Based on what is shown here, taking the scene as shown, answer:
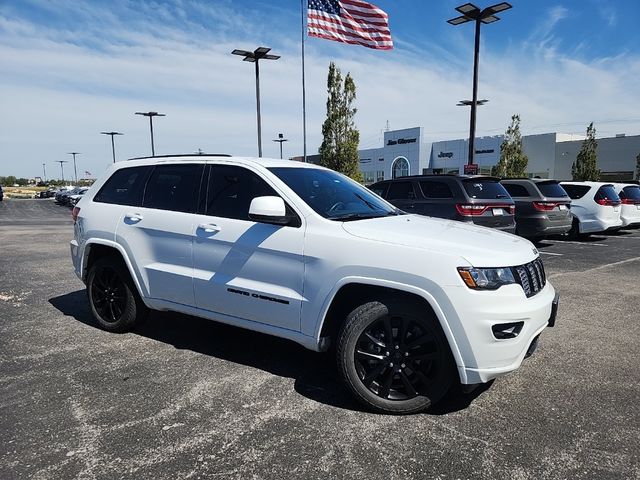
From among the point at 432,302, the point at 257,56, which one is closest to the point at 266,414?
the point at 432,302


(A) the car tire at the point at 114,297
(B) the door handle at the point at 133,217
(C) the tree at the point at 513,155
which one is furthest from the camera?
(C) the tree at the point at 513,155

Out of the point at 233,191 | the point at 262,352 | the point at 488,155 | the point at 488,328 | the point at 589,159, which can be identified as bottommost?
the point at 262,352

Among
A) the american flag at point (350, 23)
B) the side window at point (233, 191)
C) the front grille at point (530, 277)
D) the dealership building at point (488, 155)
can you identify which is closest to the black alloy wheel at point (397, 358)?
the front grille at point (530, 277)

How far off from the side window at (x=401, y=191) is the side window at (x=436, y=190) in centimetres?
26

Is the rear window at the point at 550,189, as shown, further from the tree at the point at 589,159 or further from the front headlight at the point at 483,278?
the tree at the point at 589,159

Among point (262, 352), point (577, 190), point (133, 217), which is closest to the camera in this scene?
point (262, 352)

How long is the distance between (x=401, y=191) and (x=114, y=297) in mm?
6487

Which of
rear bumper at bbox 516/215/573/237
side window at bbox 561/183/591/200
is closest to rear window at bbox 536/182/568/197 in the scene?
rear bumper at bbox 516/215/573/237

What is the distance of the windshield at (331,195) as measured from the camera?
363 centimetres

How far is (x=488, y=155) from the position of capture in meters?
53.4

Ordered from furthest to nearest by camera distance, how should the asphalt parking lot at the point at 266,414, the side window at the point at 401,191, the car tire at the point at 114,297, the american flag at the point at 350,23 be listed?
1. the american flag at the point at 350,23
2. the side window at the point at 401,191
3. the car tire at the point at 114,297
4. the asphalt parking lot at the point at 266,414

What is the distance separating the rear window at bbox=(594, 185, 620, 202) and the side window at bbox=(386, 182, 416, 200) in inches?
241

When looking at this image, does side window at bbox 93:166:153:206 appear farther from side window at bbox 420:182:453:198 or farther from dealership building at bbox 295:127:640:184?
dealership building at bbox 295:127:640:184

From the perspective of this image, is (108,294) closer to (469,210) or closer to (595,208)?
(469,210)
